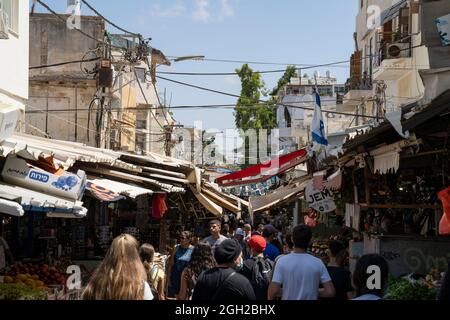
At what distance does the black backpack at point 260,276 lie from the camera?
8172 millimetres

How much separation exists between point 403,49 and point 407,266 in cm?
1354

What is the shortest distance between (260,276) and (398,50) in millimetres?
16935

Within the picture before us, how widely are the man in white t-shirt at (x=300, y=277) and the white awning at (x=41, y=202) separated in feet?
12.0

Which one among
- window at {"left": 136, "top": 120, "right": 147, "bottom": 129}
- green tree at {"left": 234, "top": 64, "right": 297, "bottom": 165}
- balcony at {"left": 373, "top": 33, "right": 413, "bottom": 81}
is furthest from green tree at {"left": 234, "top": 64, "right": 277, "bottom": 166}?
balcony at {"left": 373, "top": 33, "right": 413, "bottom": 81}

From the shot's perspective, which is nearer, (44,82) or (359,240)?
(359,240)

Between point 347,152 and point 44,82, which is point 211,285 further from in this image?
point 44,82

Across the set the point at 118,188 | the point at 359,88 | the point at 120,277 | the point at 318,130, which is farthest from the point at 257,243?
the point at 359,88

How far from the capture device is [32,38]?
29375 millimetres

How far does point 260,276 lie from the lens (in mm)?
8281

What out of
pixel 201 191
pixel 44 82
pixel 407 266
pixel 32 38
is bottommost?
pixel 407 266
